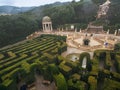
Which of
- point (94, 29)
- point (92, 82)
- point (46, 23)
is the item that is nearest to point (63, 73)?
point (92, 82)

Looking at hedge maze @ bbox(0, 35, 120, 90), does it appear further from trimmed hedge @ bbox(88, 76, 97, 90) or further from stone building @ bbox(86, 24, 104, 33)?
stone building @ bbox(86, 24, 104, 33)

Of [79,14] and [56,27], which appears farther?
[79,14]

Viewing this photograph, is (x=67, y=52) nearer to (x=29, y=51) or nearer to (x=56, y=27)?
(x=29, y=51)

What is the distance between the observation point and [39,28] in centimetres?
6931

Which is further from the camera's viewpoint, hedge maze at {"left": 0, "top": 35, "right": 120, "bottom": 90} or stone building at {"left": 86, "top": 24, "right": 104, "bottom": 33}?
stone building at {"left": 86, "top": 24, "right": 104, "bottom": 33}

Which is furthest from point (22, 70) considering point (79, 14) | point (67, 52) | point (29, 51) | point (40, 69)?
point (79, 14)

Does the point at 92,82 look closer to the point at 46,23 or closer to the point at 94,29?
the point at 94,29

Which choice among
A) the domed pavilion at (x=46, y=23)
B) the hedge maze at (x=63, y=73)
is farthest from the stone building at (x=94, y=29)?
the hedge maze at (x=63, y=73)

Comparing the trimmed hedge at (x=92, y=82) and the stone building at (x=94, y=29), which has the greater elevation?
the stone building at (x=94, y=29)

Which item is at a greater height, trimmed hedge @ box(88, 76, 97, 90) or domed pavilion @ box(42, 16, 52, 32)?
domed pavilion @ box(42, 16, 52, 32)

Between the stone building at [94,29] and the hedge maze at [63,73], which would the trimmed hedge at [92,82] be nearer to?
the hedge maze at [63,73]

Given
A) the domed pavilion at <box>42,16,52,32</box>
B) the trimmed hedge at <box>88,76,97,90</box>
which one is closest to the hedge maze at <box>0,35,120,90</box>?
the trimmed hedge at <box>88,76,97,90</box>

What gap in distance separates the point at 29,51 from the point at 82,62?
12928 millimetres

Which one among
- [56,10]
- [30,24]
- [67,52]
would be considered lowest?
[67,52]
